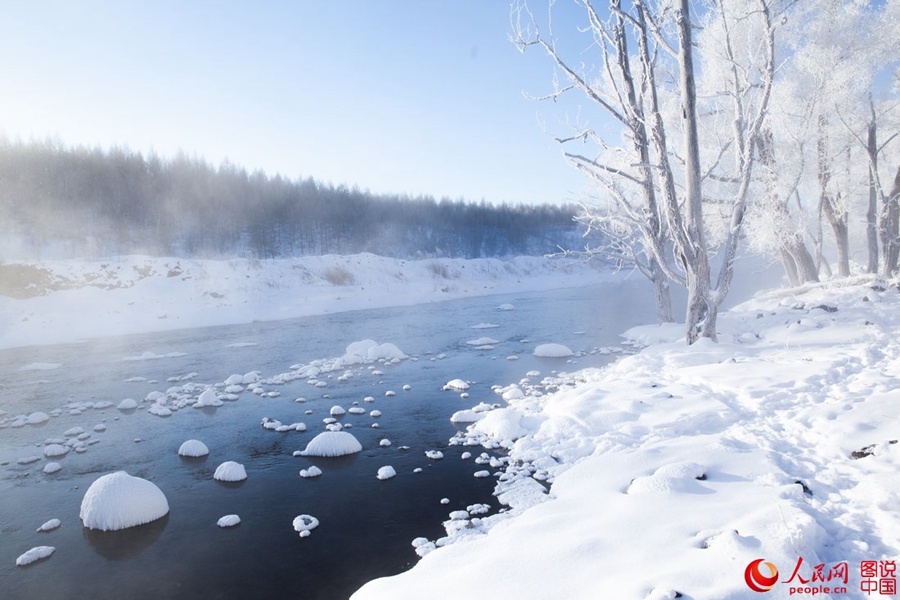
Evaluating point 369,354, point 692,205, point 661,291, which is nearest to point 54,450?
point 369,354

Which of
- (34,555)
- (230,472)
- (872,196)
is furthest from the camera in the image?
(872,196)

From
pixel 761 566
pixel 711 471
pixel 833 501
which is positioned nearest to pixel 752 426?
pixel 711 471

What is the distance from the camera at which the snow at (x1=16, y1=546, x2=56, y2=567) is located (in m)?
4.48

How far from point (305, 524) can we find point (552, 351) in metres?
9.35

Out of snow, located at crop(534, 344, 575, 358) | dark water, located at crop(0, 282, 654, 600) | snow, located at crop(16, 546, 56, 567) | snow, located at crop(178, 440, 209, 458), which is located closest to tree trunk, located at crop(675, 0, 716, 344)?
dark water, located at crop(0, 282, 654, 600)

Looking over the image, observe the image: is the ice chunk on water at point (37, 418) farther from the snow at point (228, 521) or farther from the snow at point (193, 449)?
the snow at point (228, 521)

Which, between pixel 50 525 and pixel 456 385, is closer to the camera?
pixel 50 525

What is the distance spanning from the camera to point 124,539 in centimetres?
486

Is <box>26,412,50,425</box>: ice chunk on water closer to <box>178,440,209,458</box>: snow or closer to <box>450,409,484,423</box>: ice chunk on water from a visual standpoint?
<box>178,440,209,458</box>: snow

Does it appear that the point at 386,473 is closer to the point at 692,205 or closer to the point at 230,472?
the point at 230,472

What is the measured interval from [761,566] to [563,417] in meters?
3.88

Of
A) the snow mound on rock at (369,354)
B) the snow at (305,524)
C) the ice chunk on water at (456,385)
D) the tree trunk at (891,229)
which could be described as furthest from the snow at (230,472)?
the tree trunk at (891,229)

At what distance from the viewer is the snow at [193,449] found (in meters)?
6.91

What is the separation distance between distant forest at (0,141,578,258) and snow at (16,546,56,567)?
138 ft
